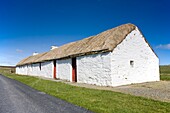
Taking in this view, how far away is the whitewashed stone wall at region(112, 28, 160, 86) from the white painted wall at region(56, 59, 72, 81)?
703cm

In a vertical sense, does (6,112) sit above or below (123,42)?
below

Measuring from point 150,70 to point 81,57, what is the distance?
277 inches

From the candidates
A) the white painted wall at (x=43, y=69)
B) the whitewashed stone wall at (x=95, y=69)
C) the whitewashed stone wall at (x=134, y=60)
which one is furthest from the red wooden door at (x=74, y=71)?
the white painted wall at (x=43, y=69)

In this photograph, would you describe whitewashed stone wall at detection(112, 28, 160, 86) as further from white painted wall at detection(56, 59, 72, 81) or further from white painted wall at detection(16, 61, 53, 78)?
white painted wall at detection(16, 61, 53, 78)

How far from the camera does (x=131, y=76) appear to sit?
16953 mm

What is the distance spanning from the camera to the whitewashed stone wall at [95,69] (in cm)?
1600

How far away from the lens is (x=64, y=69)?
23188 mm

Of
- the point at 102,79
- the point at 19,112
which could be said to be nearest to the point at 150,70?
the point at 102,79

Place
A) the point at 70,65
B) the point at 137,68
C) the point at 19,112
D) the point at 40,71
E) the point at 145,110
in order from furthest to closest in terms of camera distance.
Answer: the point at 40,71, the point at 70,65, the point at 137,68, the point at 145,110, the point at 19,112

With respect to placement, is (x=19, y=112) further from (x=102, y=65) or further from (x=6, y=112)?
(x=102, y=65)

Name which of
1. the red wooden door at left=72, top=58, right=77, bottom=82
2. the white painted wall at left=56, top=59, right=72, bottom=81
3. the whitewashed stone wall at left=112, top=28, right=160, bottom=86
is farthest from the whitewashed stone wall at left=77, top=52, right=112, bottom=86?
the white painted wall at left=56, top=59, right=72, bottom=81

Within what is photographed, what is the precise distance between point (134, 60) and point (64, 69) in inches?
361

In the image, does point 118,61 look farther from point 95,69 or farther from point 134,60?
point 95,69

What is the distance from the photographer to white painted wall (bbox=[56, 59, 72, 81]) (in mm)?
21766
